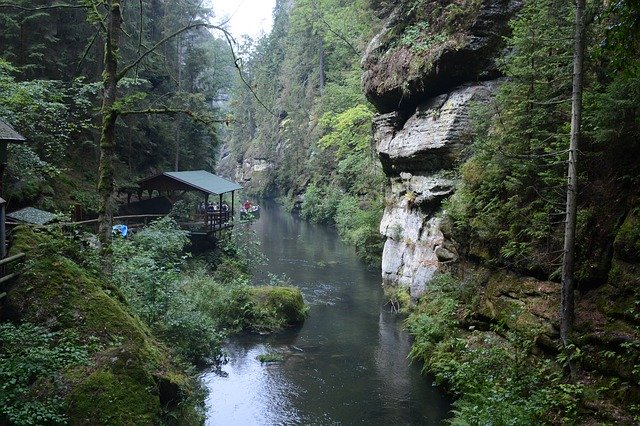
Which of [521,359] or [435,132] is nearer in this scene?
[521,359]

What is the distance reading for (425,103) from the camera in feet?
64.0

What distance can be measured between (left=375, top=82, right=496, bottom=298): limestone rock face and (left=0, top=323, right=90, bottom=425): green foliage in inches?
467

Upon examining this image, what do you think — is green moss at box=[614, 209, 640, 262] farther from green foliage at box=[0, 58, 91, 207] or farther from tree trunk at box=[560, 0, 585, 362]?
green foliage at box=[0, 58, 91, 207]

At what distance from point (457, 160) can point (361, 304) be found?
24.4 ft

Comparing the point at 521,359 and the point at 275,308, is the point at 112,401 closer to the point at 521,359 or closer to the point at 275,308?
the point at 521,359

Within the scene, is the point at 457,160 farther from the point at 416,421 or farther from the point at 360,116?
the point at 360,116

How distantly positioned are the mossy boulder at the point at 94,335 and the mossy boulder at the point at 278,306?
800 centimetres

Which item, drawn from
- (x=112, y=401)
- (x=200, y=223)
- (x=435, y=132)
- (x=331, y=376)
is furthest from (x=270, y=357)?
(x=200, y=223)

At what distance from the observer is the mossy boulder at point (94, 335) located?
7102mm

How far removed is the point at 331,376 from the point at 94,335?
726 centimetres

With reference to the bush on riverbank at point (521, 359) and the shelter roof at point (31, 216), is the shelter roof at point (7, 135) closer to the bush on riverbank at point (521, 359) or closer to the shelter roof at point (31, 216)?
the shelter roof at point (31, 216)

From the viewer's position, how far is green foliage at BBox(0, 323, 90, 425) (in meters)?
6.31

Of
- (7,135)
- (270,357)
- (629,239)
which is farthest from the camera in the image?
(270,357)

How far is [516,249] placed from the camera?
11.6m
